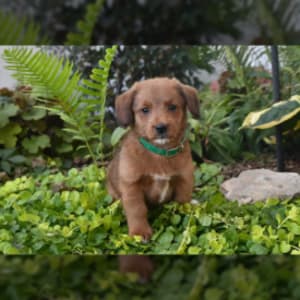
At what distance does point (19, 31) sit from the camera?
1248 millimetres

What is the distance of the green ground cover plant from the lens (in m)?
1.18

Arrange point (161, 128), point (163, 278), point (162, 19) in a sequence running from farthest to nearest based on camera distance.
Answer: point (162, 19), point (163, 278), point (161, 128)

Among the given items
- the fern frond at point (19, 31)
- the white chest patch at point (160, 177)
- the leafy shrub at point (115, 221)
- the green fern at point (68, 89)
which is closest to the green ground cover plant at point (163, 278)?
the leafy shrub at point (115, 221)

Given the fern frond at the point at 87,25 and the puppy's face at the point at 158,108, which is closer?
the puppy's face at the point at 158,108

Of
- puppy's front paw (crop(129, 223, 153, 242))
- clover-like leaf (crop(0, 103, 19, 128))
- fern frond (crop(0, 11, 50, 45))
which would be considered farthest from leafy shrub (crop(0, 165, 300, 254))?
fern frond (crop(0, 11, 50, 45))

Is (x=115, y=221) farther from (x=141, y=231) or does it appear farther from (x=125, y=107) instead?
(x=125, y=107)

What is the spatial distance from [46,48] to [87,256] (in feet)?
1.71

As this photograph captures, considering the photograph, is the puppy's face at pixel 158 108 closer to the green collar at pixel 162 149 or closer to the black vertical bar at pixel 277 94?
the green collar at pixel 162 149

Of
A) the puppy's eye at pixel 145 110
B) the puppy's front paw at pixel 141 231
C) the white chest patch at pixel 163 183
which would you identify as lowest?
the puppy's front paw at pixel 141 231

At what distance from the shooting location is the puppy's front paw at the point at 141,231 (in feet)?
3.74

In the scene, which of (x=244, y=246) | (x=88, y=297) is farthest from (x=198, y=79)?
(x=88, y=297)

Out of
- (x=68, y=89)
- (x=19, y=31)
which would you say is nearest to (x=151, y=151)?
(x=68, y=89)

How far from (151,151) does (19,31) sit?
48 centimetres

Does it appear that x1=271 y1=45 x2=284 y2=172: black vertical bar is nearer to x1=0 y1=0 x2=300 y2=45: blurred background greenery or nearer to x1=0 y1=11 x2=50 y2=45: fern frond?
x1=0 y1=0 x2=300 y2=45: blurred background greenery
